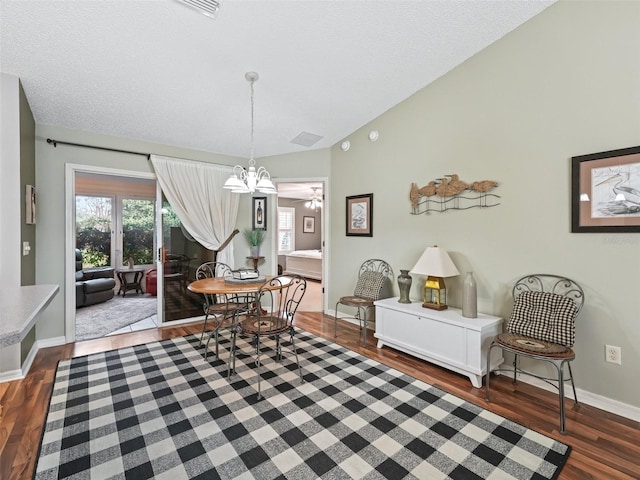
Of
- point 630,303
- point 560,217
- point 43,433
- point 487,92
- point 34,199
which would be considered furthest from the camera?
point 34,199

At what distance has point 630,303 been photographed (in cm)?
218

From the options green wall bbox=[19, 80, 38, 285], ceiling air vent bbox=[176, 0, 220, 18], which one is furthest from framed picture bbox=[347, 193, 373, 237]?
green wall bbox=[19, 80, 38, 285]

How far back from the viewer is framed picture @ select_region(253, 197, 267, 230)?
4.91m

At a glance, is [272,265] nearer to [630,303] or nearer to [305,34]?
[305,34]

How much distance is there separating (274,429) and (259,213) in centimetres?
345

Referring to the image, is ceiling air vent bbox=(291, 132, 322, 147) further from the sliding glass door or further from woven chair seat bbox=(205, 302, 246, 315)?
woven chair seat bbox=(205, 302, 246, 315)

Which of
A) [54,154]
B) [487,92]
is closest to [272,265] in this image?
[54,154]

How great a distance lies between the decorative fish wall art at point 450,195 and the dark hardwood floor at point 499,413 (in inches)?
64.8

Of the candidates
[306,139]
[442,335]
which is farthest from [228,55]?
[442,335]

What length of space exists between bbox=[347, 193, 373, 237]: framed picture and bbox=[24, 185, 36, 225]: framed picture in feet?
11.8

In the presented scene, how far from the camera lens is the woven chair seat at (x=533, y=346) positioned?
83.1 inches

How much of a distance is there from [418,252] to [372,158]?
144 cm

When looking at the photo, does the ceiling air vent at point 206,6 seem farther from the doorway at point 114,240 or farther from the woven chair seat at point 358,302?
the doorway at point 114,240

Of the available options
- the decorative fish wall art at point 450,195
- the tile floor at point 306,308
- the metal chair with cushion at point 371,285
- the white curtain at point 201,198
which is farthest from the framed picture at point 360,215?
the white curtain at point 201,198
